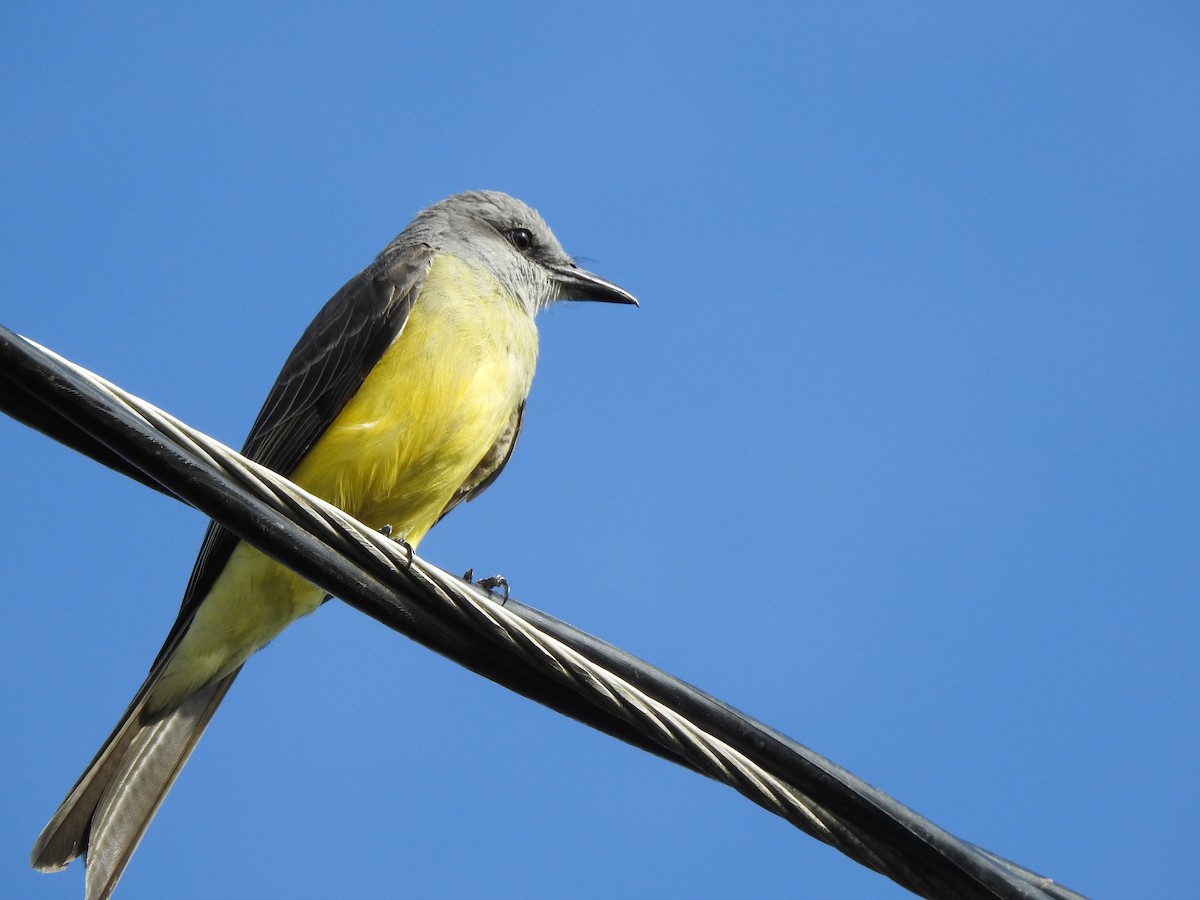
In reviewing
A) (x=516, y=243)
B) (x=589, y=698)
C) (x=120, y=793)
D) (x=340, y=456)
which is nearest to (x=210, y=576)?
(x=340, y=456)

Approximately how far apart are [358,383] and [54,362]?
9.18 feet

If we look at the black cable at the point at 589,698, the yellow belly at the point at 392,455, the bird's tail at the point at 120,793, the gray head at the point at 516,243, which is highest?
the gray head at the point at 516,243

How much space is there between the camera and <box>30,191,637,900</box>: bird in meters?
4.75

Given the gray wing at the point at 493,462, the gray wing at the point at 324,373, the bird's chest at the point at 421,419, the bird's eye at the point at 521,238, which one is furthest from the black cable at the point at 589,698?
the bird's eye at the point at 521,238

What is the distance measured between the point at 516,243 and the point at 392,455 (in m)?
2.34

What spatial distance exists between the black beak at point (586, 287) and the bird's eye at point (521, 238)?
8.2 inches

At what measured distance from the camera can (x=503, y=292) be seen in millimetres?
6031

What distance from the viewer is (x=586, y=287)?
715 cm

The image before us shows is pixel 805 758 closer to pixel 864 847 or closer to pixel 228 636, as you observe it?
pixel 864 847

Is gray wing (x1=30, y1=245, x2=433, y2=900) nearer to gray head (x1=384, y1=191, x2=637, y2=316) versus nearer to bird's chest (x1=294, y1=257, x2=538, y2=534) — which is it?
bird's chest (x1=294, y1=257, x2=538, y2=534)

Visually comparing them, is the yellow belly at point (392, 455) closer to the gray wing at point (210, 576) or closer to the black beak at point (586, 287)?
the gray wing at point (210, 576)

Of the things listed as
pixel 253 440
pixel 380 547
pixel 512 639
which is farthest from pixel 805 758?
pixel 253 440

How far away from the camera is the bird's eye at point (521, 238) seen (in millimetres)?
6949

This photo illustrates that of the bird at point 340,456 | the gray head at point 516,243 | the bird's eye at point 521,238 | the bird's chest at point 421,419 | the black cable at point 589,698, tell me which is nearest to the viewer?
the black cable at point 589,698
